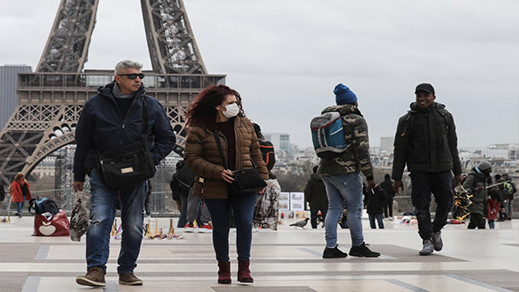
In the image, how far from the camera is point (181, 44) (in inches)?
2256

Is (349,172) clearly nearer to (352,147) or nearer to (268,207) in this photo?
(352,147)

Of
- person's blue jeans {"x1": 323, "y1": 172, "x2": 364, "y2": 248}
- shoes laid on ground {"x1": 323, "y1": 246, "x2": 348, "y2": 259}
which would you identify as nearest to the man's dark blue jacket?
person's blue jeans {"x1": 323, "y1": 172, "x2": 364, "y2": 248}

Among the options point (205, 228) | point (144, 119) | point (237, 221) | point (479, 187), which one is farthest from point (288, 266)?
point (479, 187)

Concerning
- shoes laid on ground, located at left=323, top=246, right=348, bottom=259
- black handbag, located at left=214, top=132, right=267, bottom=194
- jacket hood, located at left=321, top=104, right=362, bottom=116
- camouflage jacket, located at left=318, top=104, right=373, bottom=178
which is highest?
Result: jacket hood, located at left=321, top=104, right=362, bottom=116

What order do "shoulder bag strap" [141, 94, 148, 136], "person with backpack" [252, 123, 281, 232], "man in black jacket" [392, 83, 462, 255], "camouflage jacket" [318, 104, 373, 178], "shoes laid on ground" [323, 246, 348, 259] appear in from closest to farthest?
1. "shoulder bag strap" [141, 94, 148, 136]
2. "camouflage jacket" [318, 104, 373, 178]
3. "shoes laid on ground" [323, 246, 348, 259]
4. "man in black jacket" [392, 83, 462, 255]
5. "person with backpack" [252, 123, 281, 232]

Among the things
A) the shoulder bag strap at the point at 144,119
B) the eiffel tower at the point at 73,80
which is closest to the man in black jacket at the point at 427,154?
the shoulder bag strap at the point at 144,119

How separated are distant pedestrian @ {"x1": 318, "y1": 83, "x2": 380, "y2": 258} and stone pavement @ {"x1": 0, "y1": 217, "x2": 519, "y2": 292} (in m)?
0.25

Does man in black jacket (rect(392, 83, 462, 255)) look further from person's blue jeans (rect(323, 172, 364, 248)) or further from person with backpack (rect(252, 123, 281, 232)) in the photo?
person with backpack (rect(252, 123, 281, 232))

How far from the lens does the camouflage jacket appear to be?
29.2 ft

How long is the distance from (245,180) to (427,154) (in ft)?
10.1

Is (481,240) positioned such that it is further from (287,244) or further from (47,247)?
(47,247)

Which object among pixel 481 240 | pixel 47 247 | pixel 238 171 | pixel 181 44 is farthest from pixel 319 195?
pixel 181 44

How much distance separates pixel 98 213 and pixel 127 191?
0.88 ft

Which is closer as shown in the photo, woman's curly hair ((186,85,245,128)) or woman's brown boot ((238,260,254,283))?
woman's brown boot ((238,260,254,283))
